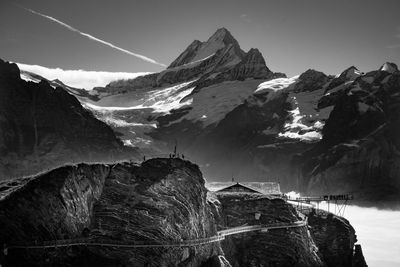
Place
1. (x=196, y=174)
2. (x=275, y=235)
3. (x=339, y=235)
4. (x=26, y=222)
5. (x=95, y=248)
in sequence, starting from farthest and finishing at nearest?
(x=339, y=235)
(x=275, y=235)
(x=196, y=174)
(x=95, y=248)
(x=26, y=222)

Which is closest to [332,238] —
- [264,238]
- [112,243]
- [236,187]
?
[236,187]

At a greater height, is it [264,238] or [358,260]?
[264,238]

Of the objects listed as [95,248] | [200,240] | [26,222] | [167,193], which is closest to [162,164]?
[167,193]

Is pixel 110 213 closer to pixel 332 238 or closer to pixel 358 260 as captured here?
pixel 332 238

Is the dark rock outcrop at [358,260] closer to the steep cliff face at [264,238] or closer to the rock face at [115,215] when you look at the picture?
the steep cliff face at [264,238]

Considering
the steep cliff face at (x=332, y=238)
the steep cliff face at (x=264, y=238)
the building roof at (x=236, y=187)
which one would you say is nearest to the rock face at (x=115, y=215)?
the steep cliff face at (x=264, y=238)

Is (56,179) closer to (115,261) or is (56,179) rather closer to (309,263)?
(115,261)

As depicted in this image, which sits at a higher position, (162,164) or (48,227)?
(162,164)

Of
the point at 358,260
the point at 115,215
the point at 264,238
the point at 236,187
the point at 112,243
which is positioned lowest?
the point at 358,260

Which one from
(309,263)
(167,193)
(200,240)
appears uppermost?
(167,193)
